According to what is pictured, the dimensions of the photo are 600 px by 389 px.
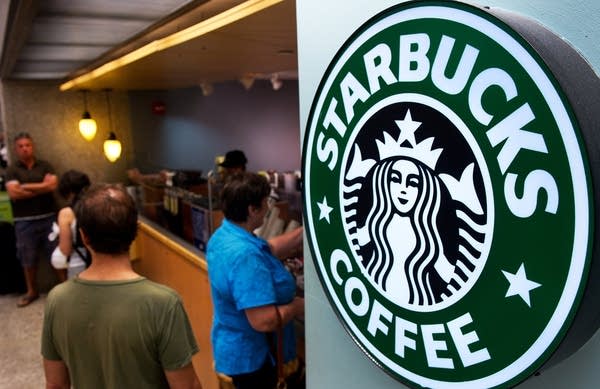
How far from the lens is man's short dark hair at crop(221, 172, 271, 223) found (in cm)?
204

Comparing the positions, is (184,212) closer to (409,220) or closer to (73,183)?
(73,183)

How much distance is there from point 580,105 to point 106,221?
144 cm

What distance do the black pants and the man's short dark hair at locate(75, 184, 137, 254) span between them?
0.84m

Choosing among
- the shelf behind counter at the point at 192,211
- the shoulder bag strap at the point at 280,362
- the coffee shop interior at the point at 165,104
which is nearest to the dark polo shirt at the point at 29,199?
the coffee shop interior at the point at 165,104

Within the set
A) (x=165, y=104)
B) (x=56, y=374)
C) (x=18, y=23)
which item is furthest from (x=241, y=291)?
(x=165, y=104)

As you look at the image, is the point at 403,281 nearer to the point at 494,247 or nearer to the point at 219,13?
the point at 494,247

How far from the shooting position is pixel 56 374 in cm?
177

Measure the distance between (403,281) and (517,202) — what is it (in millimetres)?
289

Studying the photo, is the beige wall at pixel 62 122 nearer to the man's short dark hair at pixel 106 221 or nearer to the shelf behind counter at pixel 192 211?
the shelf behind counter at pixel 192 211

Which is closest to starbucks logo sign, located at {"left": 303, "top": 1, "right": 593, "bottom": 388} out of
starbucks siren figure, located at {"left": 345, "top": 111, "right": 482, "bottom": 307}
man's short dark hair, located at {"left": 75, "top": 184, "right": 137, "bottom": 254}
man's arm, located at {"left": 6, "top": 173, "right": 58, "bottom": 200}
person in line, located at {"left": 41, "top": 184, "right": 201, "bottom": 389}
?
starbucks siren figure, located at {"left": 345, "top": 111, "right": 482, "bottom": 307}

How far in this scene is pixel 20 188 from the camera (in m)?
5.27

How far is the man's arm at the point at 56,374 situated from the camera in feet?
5.77

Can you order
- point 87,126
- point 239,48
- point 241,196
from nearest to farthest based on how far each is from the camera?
point 241,196 < point 239,48 < point 87,126

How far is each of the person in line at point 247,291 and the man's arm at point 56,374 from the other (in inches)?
24.7
